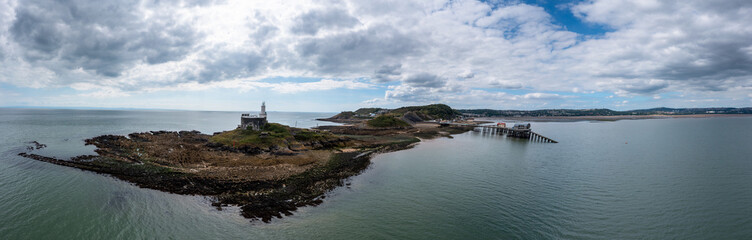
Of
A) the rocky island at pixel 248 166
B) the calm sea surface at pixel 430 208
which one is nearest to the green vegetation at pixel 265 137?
the rocky island at pixel 248 166

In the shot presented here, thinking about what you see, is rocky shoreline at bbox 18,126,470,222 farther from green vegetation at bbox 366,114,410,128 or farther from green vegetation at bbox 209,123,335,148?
green vegetation at bbox 366,114,410,128

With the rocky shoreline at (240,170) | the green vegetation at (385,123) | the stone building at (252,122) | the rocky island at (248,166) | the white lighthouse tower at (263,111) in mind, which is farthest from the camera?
the green vegetation at (385,123)

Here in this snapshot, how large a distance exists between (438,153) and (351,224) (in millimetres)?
33081

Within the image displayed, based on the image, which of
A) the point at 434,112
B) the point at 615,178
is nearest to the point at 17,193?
the point at 615,178

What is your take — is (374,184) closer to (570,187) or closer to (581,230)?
(581,230)

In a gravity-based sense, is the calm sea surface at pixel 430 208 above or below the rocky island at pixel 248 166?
below

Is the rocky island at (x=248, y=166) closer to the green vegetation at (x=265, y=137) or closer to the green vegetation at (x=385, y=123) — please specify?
the green vegetation at (x=265, y=137)

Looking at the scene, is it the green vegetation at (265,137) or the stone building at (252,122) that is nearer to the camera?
the green vegetation at (265,137)

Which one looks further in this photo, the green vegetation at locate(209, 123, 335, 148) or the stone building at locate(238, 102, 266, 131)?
the stone building at locate(238, 102, 266, 131)

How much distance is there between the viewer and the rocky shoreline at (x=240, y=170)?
74.2 feet

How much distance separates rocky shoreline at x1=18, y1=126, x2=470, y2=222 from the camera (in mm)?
22609

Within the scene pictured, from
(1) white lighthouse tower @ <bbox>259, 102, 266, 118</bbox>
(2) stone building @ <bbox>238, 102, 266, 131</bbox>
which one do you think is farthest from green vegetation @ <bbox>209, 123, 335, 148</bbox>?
(1) white lighthouse tower @ <bbox>259, 102, 266, 118</bbox>

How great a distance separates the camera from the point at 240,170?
3061 cm

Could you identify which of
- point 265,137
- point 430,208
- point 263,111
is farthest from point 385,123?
point 430,208
